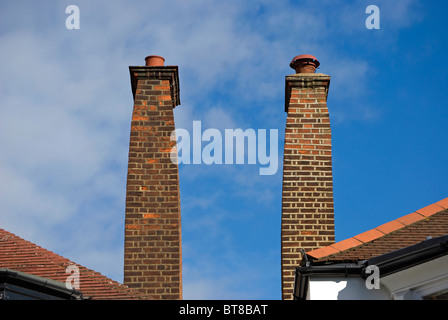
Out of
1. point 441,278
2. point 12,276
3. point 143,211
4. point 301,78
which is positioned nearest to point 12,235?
point 143,211

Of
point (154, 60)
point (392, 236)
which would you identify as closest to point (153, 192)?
point (154, 60)

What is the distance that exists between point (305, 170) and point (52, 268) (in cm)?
420

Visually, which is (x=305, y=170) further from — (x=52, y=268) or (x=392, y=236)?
(x=52, y=268)

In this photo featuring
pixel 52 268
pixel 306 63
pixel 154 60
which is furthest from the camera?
pixel 306 63

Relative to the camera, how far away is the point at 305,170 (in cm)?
1256

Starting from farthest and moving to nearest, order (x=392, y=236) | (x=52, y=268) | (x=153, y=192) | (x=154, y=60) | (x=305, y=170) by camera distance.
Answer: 1. (x=154, y=60)
2. (x=305, y=170)
3. (x=153, y=192)
4. (x=52, y=268)
5. (x=392, y=236)

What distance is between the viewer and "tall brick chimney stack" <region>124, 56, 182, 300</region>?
11.8 meters

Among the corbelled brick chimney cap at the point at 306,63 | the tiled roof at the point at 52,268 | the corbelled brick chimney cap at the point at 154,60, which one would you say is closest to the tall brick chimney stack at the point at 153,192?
the corbelled brick chimney cap at the point at 154,60

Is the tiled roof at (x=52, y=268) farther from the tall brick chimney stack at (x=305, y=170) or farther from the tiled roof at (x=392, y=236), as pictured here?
the tiled roof at (x=392, y=236)

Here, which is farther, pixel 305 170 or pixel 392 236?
pixel 305 170

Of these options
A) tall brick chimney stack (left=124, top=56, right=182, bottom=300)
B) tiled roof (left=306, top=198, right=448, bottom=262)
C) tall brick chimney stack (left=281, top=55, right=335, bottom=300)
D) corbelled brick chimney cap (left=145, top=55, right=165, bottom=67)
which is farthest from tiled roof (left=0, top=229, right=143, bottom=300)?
corbelled brick chimney cap (left=145, top=55, right=165, bottom=67)

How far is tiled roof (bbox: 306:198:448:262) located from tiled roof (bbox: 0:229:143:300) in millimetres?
2636

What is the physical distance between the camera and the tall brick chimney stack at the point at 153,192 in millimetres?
11797

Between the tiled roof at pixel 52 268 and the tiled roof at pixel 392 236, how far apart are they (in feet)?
8.65
